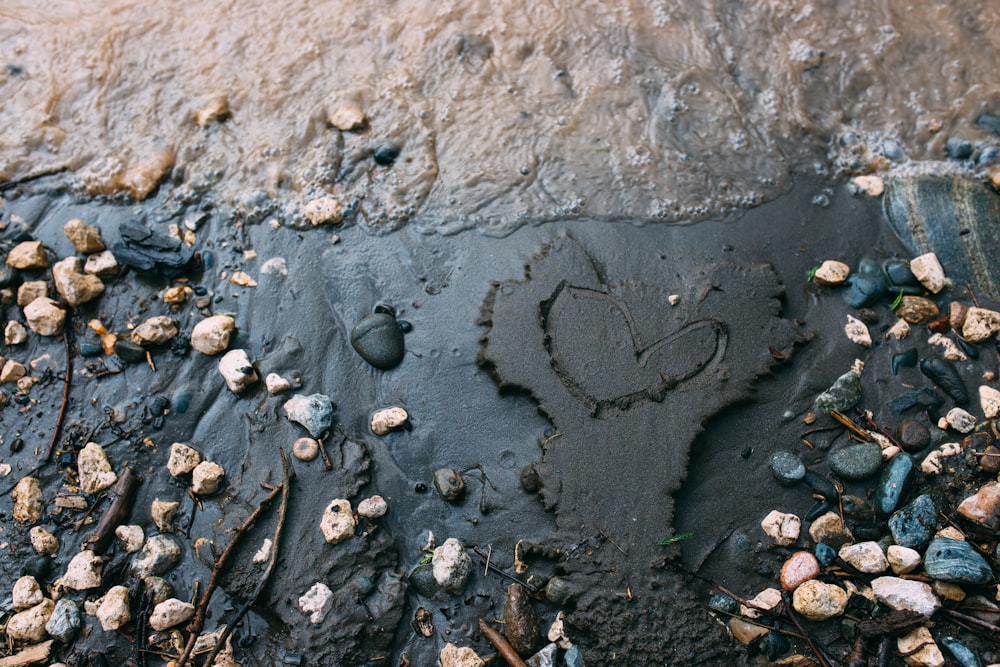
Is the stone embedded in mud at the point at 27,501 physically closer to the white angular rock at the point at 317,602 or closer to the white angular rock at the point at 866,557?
the white angular rock at the point at 317,602

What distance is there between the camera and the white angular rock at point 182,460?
9.64 ft

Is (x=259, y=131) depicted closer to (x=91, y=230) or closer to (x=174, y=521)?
(x=91, y=230)

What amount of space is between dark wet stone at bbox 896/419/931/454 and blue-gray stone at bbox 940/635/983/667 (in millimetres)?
750

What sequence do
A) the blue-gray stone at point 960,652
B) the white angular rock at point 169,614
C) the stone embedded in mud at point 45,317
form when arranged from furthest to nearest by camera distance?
the stone embedded in mud at point 45,317
the white angular rock at point 169,614
the blue-gray stone at point 960,652

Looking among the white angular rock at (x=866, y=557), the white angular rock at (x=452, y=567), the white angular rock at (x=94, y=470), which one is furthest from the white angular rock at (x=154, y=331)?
the white angular rock at (x=866, y=557)

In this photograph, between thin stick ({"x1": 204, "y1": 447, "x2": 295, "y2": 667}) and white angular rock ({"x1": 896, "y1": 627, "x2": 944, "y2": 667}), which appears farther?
thin stick ({"x1": 204, "y1": 447, "x2": 295, "y2": 667})

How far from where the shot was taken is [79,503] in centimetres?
293

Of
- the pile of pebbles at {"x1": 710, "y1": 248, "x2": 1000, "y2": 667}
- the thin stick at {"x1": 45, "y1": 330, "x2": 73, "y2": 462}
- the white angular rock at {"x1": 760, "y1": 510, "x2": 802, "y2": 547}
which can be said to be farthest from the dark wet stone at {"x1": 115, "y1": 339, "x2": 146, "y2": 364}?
the white angular rock at {"x1": 760, "y1": 510, "x2": 802, "y2": 547}

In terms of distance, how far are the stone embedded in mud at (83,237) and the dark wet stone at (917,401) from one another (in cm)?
408

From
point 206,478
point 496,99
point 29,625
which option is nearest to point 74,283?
point 206,478

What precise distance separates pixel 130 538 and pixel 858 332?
3.45 m

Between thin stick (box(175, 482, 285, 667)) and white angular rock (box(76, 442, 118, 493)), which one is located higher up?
white angular rock (box(76, 442, 118, 493))

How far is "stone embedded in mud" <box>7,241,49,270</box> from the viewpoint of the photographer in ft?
11.3

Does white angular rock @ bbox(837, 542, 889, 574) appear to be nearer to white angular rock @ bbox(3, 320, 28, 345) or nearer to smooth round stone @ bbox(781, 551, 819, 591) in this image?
smooth round stone @ bbox(781, 551, 819, 591)
